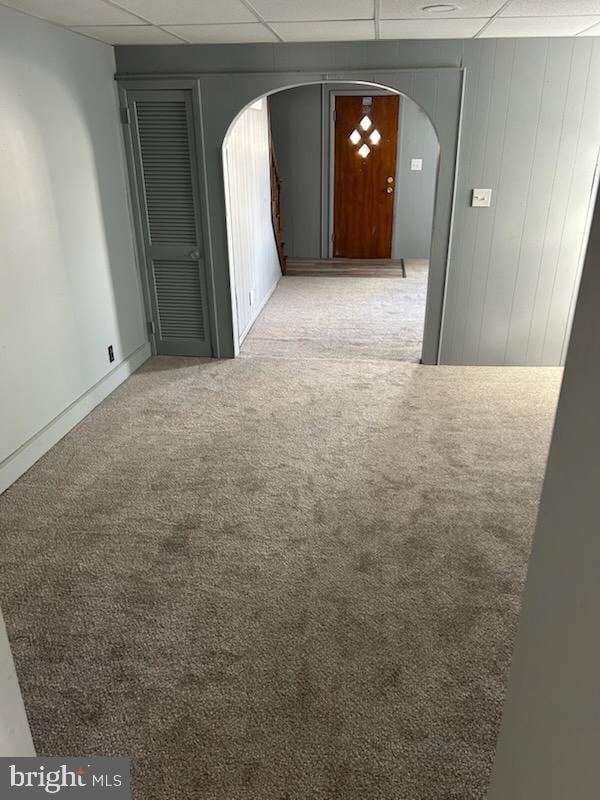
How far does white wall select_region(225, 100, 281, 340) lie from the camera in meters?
4.78

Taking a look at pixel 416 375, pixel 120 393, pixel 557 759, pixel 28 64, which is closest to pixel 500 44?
pixel 416 375

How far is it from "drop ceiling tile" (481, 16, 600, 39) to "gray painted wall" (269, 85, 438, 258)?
12.9 feet

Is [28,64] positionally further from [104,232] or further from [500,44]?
[500,44]

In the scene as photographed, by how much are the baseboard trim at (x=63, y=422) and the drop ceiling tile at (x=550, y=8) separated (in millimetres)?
3259

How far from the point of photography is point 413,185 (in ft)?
25.8

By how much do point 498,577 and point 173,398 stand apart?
100 inches

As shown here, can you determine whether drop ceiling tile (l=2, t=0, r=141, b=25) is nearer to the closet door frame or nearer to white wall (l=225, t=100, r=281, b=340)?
the closet door frame

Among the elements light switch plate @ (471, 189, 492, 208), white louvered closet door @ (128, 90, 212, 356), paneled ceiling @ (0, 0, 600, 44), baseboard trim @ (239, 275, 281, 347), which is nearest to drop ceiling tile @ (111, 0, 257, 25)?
paneled ceiling @ (0, 0, 600, 44)

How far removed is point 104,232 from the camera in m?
4.00

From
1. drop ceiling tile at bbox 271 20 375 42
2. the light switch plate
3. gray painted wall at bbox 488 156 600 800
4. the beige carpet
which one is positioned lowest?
the beige carpet

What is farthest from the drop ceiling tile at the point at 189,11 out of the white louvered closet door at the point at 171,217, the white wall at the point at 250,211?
the white wall at the point at 250,211

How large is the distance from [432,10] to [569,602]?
2.96m

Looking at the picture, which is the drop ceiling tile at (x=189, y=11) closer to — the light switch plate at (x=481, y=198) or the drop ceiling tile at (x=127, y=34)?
the drop ceiling tile at (x=127, y=34)

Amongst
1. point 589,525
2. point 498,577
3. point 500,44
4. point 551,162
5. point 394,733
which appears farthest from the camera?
point 551,162
